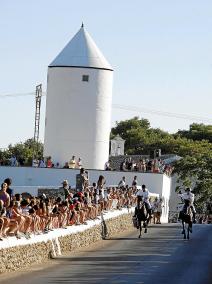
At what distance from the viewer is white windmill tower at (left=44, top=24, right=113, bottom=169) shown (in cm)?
7850

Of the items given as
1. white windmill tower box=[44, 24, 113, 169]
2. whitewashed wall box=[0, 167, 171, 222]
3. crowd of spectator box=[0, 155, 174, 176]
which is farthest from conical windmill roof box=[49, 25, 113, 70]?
whitewashed wall box=[0, 167, 171, 222]

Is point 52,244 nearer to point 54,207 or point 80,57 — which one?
point 54,207

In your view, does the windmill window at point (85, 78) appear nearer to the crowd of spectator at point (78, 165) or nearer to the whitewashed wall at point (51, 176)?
the crowd of spectator at point (78, 165)

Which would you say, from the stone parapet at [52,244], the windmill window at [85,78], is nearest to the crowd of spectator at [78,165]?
the windmill window at [85,78]

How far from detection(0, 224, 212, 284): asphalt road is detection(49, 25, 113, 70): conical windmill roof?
→ 33.5 meters

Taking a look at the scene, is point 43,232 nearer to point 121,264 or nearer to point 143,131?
point 121,264

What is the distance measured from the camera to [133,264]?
33062 millimetres

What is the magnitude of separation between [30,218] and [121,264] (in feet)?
10.7

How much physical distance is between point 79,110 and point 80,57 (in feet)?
12.8

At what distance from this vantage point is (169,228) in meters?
55.3

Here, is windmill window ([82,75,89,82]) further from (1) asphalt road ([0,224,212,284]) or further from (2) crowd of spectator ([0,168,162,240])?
(1) asphalt road ([0,224,212,284])

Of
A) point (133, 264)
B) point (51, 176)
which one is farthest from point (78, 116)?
point (133, 264)

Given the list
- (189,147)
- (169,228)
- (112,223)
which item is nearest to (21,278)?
(112,223)

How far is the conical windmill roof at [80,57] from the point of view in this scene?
259ft
